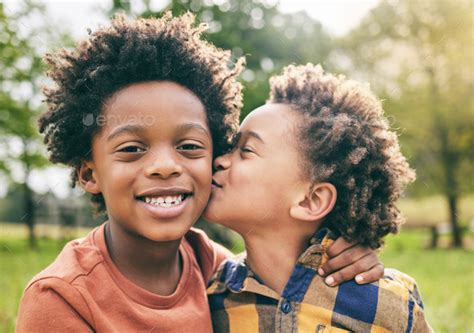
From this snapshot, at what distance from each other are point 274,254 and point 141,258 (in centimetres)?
62

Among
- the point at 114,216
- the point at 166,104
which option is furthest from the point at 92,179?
the point at 166,104

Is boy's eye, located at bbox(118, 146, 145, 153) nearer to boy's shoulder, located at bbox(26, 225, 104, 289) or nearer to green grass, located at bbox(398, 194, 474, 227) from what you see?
boy's shoulder, located at bbox(26, 225, 104, 289)

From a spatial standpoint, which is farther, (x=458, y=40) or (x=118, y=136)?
(x=458, y=40)

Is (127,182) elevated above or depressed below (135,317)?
above

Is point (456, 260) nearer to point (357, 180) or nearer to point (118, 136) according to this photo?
point (357, 180)

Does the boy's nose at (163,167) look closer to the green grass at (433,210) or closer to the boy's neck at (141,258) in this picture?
the boy's neck at (141,258)

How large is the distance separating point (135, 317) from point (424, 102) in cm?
1457

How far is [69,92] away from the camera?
244 cm

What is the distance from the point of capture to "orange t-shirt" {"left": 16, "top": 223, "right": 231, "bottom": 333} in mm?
1996

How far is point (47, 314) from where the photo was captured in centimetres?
198

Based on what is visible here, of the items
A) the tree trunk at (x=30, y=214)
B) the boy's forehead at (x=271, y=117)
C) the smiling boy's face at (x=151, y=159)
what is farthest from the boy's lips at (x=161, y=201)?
the tree trunk at (x=30, y=214)

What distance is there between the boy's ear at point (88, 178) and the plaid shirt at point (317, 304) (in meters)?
0.76

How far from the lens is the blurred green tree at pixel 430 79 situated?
14820 mm

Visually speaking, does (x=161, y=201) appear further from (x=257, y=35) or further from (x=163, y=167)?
(x=257, y=35)
